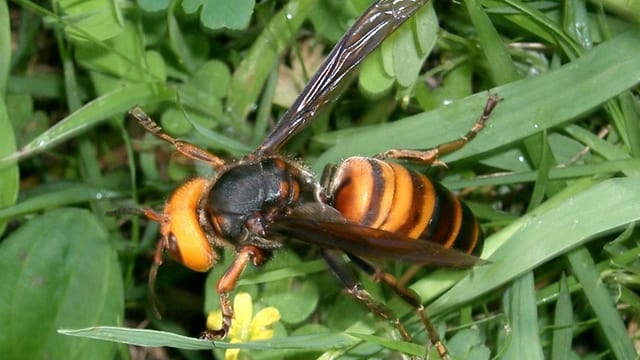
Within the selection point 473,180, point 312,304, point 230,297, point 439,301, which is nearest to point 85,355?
point 230,297

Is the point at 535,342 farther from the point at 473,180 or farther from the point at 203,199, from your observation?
the point at 203,199

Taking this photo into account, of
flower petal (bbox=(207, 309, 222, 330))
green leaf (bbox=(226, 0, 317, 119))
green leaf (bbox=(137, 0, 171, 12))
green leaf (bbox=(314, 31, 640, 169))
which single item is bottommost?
flower petal (bbox=(207, 309, 222, 330))

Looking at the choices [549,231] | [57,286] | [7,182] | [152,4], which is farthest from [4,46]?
[549,231]

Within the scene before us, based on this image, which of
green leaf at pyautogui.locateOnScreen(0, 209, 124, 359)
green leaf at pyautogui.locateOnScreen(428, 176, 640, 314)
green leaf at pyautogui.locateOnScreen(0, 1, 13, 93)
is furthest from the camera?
green leaf at pyautogui.locateOnScreen(0, 1, 13, 93)

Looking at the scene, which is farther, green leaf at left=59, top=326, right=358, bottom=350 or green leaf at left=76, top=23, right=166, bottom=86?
green leaf at left=76, top=23, right=166, bottom=86

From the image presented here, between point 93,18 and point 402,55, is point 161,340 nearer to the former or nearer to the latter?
point 402,55

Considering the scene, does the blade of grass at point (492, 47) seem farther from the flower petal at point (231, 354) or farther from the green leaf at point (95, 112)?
the flower petal at point (231, 354)

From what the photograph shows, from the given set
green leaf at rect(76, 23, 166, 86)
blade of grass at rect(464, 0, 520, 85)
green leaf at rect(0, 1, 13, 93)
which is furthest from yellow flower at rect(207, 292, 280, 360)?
green leaf at rect(0, 1, 13, 93)

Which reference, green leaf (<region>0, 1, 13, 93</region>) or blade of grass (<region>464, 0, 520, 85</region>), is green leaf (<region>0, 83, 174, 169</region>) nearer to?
green leaf (<region>0, 1, 13, 93</region>)
